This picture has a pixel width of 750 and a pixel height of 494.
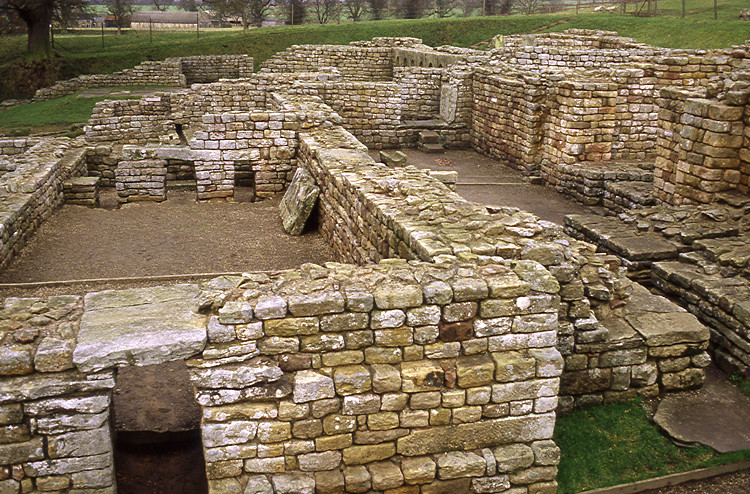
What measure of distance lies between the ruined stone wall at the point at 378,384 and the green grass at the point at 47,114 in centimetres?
2135

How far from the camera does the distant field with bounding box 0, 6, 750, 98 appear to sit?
3095cm

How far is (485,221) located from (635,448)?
2629 millimetres

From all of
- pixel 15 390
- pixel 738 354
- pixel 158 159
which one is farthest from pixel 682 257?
pixel 158 159

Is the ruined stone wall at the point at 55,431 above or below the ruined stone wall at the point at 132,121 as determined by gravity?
below

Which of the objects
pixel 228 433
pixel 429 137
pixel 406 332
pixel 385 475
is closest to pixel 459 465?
pixel 385 475

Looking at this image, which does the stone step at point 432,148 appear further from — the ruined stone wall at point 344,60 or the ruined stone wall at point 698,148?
the ruined stone wall at point 344,60

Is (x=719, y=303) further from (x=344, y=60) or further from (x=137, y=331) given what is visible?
(x=344, y=60)

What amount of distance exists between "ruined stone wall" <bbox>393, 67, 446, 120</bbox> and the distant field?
1217cm

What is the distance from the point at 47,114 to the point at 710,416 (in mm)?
25870

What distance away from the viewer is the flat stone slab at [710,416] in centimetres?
665

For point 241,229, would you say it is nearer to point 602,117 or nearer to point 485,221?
point 485,221

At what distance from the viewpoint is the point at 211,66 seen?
3269cm

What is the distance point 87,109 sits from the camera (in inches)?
1050

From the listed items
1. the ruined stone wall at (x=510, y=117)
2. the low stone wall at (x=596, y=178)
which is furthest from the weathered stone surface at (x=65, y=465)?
the ruined stone wall at (x=510, y=117)
